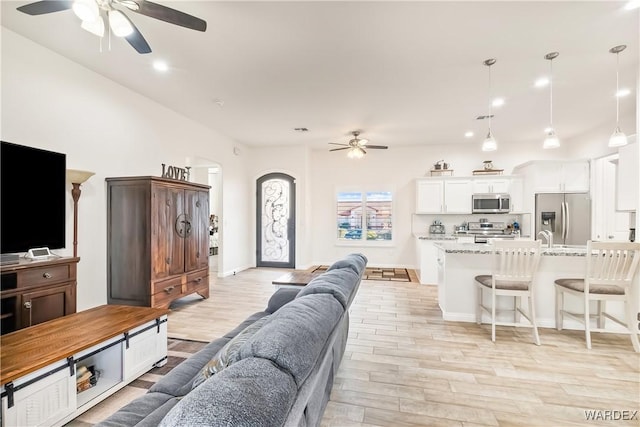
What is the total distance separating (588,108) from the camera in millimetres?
4438

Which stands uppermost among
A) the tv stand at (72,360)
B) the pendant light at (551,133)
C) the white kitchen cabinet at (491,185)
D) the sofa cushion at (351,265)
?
the pendant light at (551,133)

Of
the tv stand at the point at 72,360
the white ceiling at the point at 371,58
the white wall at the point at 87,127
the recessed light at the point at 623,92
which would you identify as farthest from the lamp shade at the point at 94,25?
the recessed light at the point at 623,92

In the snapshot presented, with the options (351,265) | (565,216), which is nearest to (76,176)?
(351,265)

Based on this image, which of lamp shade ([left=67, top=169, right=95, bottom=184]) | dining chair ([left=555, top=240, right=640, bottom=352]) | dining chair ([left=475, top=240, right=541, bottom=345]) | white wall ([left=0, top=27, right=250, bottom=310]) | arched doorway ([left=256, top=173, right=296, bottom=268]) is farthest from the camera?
arched doorway ([left=256, top=173, right=296, bottom=268])

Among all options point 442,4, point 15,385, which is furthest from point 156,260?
point 442,4

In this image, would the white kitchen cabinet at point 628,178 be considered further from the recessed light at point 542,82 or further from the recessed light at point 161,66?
the recessed light at point 161,66

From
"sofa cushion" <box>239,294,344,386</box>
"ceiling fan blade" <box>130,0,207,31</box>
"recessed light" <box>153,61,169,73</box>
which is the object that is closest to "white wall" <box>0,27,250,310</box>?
"recessed light" <box>153,61,169,73</box>

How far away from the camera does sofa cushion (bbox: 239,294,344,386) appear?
85 cm

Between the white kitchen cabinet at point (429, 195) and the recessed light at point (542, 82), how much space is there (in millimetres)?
2953

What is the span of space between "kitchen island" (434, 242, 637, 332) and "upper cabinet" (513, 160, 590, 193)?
8.46 feet

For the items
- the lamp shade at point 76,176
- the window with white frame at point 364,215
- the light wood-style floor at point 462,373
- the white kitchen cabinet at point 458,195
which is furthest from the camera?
the window with white frame at point 364,215

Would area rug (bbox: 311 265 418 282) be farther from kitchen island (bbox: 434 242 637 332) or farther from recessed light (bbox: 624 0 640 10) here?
recessed light (bbox: 624 0 640 10)

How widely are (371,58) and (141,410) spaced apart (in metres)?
3.30

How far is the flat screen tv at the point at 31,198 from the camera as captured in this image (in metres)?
2.42
